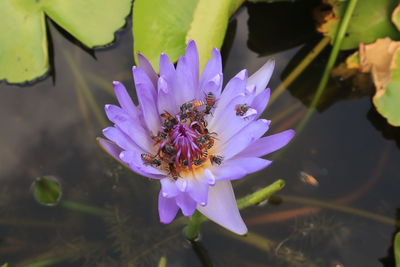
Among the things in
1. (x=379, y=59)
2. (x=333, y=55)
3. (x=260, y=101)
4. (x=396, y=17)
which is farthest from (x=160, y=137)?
(x=396, y=17)

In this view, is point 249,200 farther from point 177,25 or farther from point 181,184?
point 177,25

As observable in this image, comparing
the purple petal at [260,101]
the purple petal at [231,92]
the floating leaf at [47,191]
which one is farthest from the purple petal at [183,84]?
the floating leaf at [47,191]

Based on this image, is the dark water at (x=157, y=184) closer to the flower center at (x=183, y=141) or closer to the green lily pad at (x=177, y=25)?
the green lily pad at (x=177, y=25)

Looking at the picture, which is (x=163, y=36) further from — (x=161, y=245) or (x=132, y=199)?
(x=161, y=245)

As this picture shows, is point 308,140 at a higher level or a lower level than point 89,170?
lower

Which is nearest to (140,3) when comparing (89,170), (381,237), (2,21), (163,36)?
(163,36)

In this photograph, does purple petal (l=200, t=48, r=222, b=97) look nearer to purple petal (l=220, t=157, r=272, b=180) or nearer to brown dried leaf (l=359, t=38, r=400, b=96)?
purple petal (l=220, t=157, r=272, b=180)

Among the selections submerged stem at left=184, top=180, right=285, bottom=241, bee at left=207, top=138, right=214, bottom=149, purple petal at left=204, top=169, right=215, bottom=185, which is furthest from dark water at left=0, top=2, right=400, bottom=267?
purple petal at left=204, top=169, right=215, bottom=185
